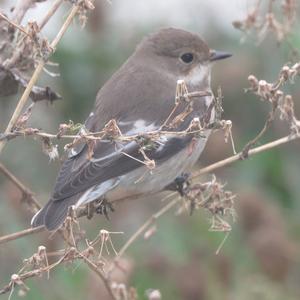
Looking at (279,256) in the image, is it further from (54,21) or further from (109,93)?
(54,21)

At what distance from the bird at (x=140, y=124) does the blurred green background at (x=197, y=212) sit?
11.3 inches

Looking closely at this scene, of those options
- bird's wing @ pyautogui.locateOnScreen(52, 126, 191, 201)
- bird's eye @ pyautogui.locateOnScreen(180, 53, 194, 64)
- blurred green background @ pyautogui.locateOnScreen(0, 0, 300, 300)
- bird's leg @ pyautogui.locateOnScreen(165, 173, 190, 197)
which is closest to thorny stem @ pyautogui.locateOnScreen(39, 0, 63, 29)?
blurred green background @ pyautogui.locateOnScreen(0, 0, 300, 300)

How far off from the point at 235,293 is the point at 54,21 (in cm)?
371

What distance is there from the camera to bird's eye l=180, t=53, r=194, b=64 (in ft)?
17.1

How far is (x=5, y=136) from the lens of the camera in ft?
9.38

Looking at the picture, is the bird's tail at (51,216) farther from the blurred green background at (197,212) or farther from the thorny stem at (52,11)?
the thorny stem at (52,11)

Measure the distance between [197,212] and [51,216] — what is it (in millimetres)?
1432

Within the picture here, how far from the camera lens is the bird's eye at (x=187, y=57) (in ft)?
17.1

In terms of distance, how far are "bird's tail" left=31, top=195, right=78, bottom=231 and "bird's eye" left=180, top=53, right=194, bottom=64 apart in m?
1.54

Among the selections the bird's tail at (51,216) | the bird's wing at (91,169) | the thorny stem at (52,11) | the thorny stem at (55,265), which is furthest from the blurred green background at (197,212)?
the thorny stem at (55,265)

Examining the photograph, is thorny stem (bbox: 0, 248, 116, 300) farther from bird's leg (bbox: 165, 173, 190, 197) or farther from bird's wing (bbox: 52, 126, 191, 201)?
bird's leg (bbox: 165, 173, 190, 197)

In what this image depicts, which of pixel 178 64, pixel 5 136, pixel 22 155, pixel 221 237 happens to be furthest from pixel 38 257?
pixel 22 155

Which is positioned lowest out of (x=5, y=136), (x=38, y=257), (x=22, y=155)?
(x=22, y=155)

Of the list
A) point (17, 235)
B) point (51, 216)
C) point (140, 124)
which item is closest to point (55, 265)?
point (17, 235)
